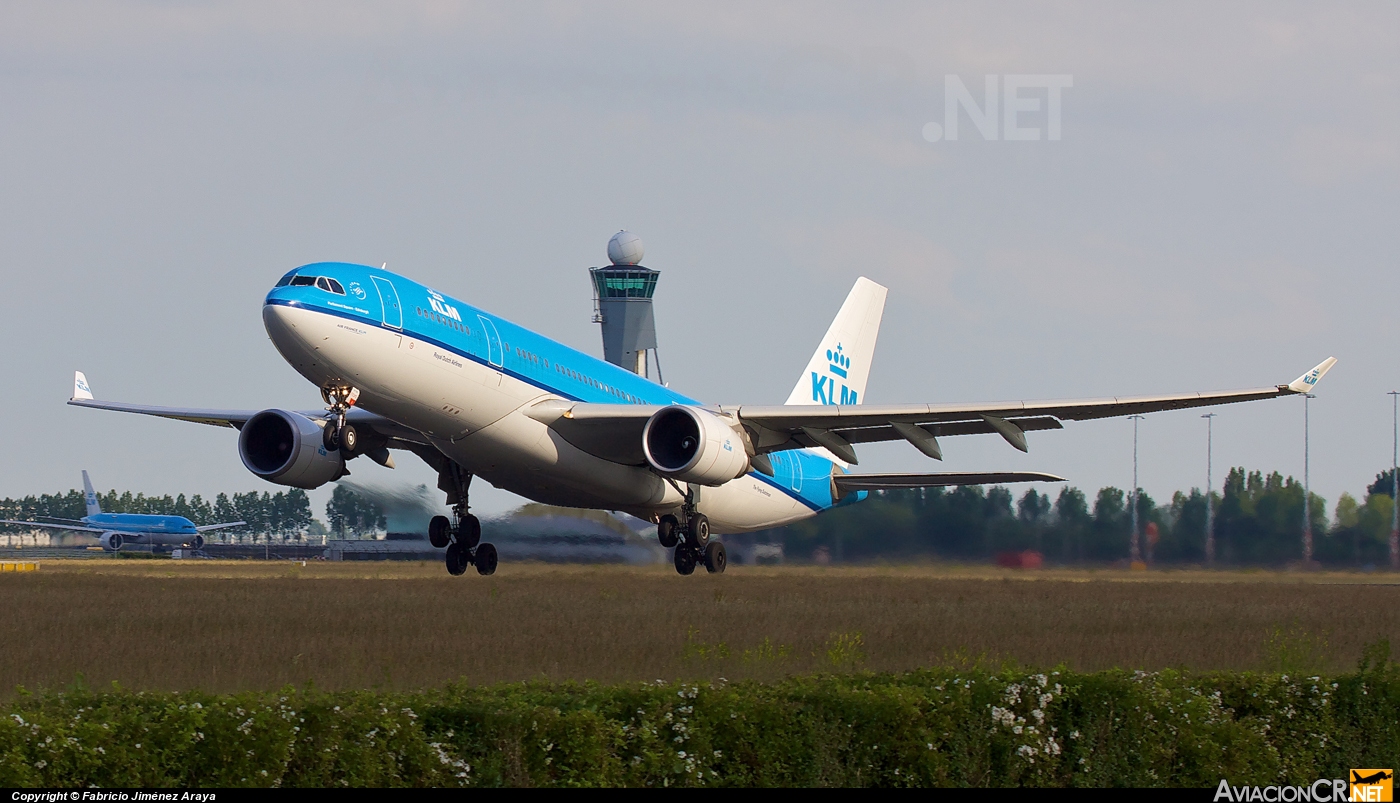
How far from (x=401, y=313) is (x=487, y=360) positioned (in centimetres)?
222

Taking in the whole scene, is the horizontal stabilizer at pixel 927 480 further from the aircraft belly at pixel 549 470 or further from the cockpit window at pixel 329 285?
the cockpit window at pixel 329 285

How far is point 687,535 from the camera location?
30781 mm

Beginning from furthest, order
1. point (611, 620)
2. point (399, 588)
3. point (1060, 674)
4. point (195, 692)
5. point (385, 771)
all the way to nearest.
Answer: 1. point (399, 588)
2. point (611, 620)
3. point (1060, 674)
4. point (195, 692)
5. point (385, 771)

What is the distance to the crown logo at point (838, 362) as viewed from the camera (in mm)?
38906

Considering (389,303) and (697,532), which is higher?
(389,303)

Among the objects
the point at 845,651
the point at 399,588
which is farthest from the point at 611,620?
the point at 399,588

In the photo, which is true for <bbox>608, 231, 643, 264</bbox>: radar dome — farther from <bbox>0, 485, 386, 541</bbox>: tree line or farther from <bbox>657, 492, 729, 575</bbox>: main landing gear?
<bbox>657, 492, 729, 575</bbox>: main landing gear

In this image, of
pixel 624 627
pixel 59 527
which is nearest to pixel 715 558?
pixel 624 627

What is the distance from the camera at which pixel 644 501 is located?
30.1 m

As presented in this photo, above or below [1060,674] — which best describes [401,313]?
above

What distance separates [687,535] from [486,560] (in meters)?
4.61

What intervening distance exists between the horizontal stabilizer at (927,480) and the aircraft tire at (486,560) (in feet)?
28.8

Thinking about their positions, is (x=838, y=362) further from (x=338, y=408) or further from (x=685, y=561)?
(x=338, y=408)

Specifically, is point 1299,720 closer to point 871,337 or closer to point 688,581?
point 688,581
